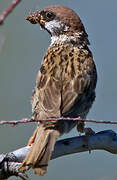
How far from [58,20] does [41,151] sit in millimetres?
2070

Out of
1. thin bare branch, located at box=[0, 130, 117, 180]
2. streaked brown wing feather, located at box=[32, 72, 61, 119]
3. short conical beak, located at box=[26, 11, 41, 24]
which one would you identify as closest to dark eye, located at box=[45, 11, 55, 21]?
short conical beak, located at box=[26, 11, 41, 24]

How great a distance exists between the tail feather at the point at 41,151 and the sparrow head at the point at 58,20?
1.72 m

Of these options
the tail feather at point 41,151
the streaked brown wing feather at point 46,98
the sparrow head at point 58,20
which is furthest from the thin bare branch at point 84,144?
the sparrow head at point 58,20

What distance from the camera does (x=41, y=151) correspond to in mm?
3717

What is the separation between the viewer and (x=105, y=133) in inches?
150

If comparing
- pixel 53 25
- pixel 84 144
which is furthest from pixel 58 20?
pixel 84 144

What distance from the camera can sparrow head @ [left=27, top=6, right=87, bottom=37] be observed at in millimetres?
5414

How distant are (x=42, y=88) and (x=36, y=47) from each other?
1.97 meters

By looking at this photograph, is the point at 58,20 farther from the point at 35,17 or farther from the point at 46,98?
the point at 46,98

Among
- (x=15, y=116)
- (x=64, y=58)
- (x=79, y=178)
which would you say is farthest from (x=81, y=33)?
(x=79, y=178)

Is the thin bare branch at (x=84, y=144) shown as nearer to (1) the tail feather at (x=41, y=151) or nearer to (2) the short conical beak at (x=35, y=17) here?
(1) the tail feather at (x=41, y=151)

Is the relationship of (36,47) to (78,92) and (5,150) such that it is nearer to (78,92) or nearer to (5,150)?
(5,150)

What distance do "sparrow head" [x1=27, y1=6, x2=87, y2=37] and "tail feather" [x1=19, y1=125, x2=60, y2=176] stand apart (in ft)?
5.65

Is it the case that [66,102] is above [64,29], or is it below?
below
